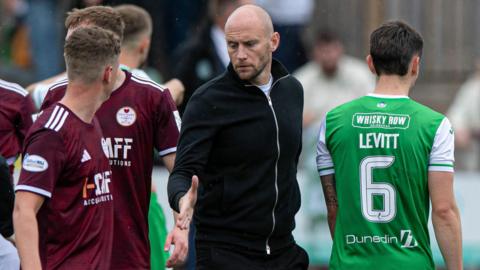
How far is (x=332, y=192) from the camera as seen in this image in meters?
7.20

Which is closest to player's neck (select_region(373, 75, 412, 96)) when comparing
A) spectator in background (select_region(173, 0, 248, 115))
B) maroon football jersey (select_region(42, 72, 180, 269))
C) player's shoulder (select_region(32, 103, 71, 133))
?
maroon football jersey (select_region(42, 72, 180, 269))

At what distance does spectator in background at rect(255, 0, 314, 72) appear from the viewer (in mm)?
13820

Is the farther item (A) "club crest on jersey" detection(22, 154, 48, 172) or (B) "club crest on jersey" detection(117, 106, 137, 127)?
(B) "club crest on jersey" detection(117, 106, 137, 127)

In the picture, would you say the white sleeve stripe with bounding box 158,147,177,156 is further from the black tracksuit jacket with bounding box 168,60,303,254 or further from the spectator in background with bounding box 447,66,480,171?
the spectator in background with bounding box 447,66,480,171

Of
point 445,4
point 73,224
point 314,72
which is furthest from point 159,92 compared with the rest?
point 445,4

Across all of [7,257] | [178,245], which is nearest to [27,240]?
[178,245]

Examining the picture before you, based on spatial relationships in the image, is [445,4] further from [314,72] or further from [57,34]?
[57,34]

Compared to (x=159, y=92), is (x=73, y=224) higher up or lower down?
lower down

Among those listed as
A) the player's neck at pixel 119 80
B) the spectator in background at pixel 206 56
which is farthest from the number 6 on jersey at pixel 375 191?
Answer: the spectator in background at pixel 206 56

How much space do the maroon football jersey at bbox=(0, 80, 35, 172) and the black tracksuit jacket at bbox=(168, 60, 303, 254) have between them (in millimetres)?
1185

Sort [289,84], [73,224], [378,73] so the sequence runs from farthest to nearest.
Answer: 1. [289,84]
2. [378,73]
3. [73,224]

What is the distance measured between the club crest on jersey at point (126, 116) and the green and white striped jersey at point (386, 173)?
1228 mm

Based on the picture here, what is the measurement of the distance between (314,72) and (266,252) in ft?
21.2

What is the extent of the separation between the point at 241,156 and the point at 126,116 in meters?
0.82
